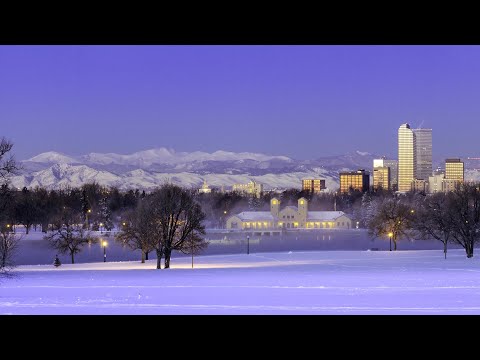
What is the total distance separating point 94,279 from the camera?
22.3 metres

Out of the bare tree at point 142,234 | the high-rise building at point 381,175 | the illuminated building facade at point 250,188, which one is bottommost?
the bare tree at point 142,234

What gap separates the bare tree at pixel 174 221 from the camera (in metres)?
35.6

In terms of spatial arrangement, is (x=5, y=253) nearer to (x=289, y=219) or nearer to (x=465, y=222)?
(x=465, y=222)

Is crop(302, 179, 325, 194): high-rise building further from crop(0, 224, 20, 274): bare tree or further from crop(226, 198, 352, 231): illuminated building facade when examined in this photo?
crop(0, 224, 20, 274): bare tree

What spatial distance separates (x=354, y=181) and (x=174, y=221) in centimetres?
12692

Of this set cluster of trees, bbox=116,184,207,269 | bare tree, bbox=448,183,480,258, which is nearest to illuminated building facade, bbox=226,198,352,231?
bare tree, bbox=448,183,480,258

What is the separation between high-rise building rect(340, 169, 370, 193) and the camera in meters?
152

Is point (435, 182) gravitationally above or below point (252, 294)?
above

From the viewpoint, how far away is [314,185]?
454ft

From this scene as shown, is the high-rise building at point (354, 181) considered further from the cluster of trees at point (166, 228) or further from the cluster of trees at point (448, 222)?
the cluster of trees at point (166, 228)

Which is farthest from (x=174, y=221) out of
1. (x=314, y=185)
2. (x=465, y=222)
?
(x=314, y=185)

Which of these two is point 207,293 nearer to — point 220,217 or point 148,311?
point 148,311

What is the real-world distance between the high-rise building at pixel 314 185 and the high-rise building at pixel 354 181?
21.2ft

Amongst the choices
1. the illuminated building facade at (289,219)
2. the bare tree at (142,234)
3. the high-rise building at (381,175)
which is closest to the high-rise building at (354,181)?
the high-rise building at (381,175)
